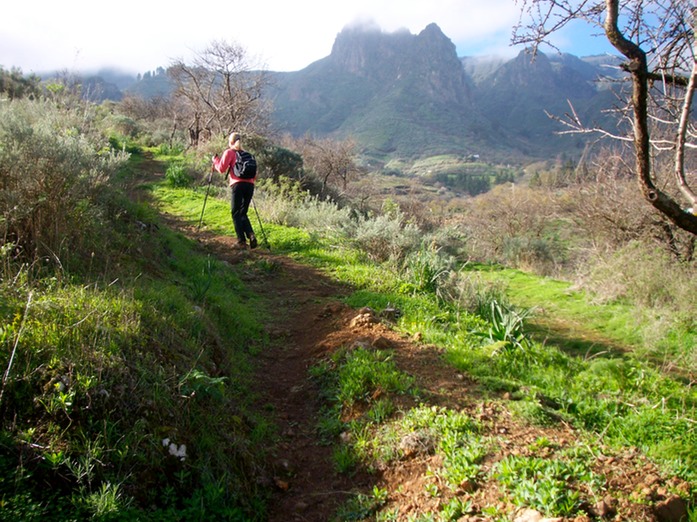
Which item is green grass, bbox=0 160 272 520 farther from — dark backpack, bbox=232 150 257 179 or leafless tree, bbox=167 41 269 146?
leafless tree, bbox=167 41 269 146

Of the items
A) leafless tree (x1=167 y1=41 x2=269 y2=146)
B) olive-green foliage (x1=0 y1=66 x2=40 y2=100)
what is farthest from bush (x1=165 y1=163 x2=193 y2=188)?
olive-green foliage (x1=0 y1=66 x2=40 y2=100)

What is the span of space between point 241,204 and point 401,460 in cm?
623

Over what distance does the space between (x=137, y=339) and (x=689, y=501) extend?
3633 millimetres

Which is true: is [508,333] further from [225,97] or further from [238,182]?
[225,97]

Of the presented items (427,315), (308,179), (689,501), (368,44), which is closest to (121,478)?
(689,501)

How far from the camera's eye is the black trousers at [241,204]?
8.23 metres

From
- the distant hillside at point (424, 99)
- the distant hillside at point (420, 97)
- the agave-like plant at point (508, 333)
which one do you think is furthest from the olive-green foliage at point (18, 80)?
the distant hillside at point (424, 99)

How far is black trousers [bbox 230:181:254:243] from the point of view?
27.0ft

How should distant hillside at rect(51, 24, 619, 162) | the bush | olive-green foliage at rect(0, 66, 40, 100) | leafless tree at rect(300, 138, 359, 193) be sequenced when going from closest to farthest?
the bush < olive-green foliage at rect(0, 66, 40, 100) < leafless tree at rect(300, 138, 359, 193) < distant hillside at rect(51, 24, 619, 162)

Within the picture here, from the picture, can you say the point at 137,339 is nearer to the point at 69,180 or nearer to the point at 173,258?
the point at 69,180

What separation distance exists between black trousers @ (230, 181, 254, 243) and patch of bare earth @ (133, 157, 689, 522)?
2.87 m

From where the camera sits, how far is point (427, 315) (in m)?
5.62

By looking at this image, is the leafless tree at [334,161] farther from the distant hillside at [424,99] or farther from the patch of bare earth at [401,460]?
the distant hillside at [424,99]

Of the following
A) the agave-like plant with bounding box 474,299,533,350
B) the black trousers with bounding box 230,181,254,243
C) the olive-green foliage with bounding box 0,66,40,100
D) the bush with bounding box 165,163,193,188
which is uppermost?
the olive-green foliage with bounding box 0,66,40,100
